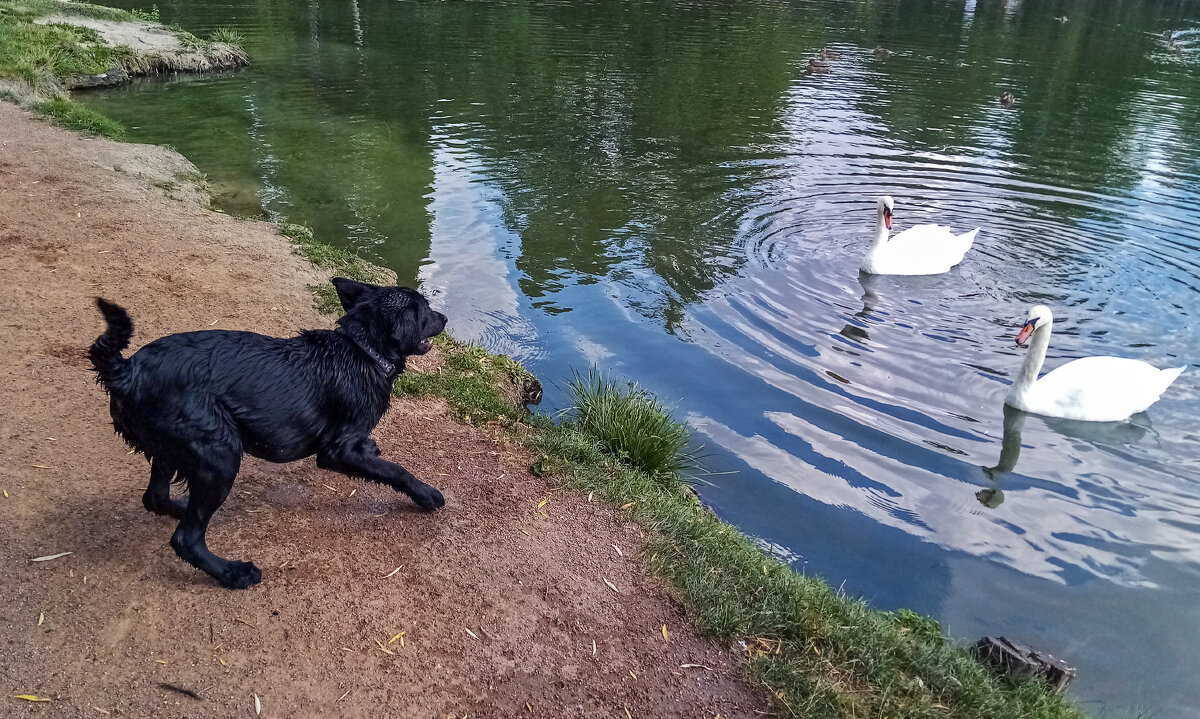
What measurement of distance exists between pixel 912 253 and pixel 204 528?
8.25 m

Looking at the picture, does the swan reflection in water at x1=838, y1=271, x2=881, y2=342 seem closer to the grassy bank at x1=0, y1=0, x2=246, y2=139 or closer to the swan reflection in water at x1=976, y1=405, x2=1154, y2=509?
the swan reflection in water at x1=976, y1=405, x2=1154, y2=509

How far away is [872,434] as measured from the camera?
6.78 m

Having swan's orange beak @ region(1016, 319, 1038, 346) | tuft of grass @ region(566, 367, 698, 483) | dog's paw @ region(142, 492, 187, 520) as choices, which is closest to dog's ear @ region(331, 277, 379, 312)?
dog's paw @ region(142, 492, 187, 520)

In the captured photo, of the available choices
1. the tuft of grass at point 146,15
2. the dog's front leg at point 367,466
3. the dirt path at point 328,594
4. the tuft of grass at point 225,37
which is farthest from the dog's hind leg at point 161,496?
the tuft of grass at point 146,15

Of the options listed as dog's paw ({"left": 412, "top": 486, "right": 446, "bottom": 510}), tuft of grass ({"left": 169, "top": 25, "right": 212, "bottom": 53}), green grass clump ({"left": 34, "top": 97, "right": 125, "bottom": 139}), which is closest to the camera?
dog's paw ({"left": 412, "top": 486, "right": 446, "bottom": 510})

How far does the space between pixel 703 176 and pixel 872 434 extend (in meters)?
7.01

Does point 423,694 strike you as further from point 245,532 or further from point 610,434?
point 610,434

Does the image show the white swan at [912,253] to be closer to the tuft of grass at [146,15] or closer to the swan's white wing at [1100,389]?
the swan's white wing at [1100,389]

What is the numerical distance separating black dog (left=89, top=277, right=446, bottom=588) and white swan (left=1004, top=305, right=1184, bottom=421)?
521 cm

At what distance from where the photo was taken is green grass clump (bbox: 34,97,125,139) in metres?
12.5

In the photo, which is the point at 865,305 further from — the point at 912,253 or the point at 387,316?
the point at 387,316

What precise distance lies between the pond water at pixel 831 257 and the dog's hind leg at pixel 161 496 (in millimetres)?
3447

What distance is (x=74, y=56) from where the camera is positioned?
16922 millimetres

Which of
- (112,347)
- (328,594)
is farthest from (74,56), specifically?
(328,594)
